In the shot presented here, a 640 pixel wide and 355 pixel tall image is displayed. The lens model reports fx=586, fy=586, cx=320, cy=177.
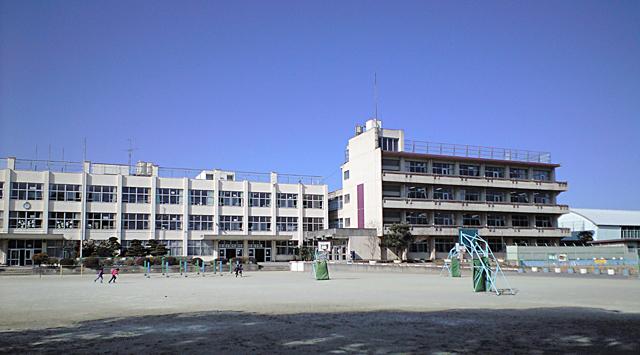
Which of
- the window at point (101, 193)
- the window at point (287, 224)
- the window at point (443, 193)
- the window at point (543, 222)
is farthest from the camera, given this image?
the window at point (287, 224)

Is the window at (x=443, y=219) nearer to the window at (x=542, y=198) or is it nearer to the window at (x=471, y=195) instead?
the window at (x=471, y=195)

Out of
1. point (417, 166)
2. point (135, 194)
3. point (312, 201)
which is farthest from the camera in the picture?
point (312, 201)

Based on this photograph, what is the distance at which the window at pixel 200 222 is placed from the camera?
79944 mm

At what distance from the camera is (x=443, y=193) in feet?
258

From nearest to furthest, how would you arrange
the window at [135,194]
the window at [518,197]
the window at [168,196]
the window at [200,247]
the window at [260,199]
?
1. the window at [135,194]
2. the window at [168,196]
3. the window at [200,247]
4. the window at [518,197]
5. the window at [260,199]

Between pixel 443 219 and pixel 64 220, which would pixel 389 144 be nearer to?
pixel 443 219

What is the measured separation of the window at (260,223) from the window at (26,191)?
27.5 meters

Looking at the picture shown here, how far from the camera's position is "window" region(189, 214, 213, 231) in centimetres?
7994

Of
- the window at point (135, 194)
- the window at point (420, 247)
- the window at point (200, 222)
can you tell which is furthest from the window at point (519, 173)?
the window at point (135, 194)

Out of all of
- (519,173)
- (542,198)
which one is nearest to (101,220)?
(519,173)

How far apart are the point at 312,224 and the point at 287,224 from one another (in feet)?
12.2

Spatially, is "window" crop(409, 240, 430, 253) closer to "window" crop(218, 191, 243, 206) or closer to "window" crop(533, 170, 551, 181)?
"window" crop(533, 170, 551, 181)

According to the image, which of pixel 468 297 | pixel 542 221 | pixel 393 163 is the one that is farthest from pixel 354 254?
pixel 468 297

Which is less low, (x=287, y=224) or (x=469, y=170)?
(x=469, y=170)
